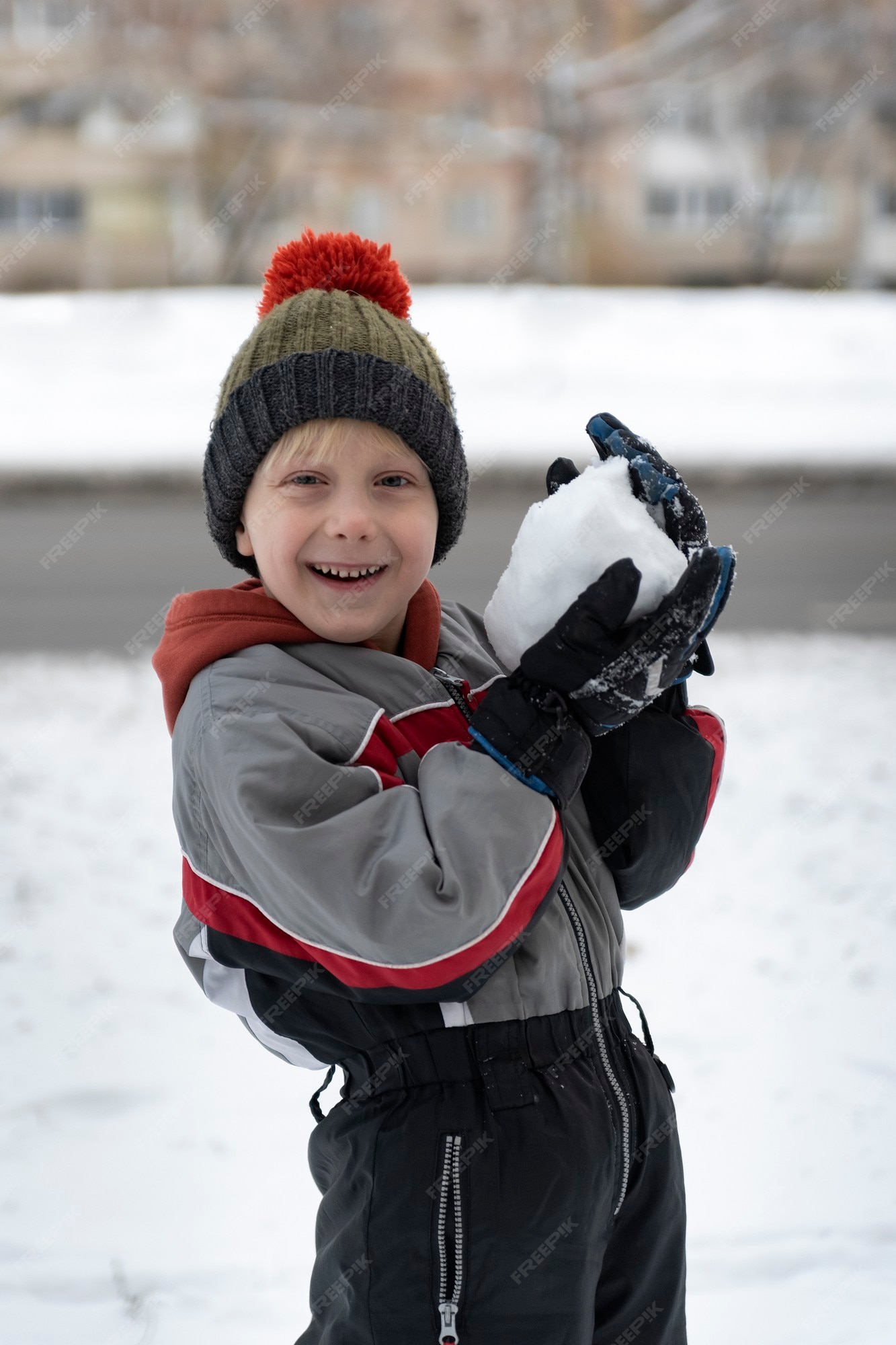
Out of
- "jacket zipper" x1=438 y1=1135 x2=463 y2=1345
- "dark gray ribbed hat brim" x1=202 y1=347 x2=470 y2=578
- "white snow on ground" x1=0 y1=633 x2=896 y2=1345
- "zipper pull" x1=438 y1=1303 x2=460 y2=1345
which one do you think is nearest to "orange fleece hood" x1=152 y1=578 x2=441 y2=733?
"dark gray ribbed hat brim" x1=202 y1=347 x2=470 y2=578

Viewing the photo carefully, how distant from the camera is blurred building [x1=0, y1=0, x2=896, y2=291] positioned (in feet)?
50.3

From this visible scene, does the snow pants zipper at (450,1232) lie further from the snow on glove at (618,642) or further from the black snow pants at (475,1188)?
the snow on glove at (618,642)

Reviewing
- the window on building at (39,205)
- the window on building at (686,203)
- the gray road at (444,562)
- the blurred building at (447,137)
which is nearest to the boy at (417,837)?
the gray road at (444,562)

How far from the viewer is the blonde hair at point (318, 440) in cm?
128

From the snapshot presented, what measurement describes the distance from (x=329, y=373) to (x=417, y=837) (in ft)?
1.64

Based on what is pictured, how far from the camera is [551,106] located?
15.7 meters

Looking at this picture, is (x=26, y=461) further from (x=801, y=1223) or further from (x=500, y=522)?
(x=801, y=1223)

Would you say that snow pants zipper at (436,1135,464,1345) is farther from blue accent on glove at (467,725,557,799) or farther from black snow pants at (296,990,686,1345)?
blue accent on glove at (467,725,557,799)

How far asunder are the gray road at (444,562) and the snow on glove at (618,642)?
4.82 metres

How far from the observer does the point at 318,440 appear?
128 centimetres

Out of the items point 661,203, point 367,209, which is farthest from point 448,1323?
point 661,203

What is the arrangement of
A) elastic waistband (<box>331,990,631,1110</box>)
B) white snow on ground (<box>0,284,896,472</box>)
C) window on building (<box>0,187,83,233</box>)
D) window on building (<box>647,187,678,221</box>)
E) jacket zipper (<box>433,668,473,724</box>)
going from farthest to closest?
window on building (<box>647,187,678,221</box>)
window on building (<box>0,187,83,233</box>)
white snow on ground (<box>0,284,896,472</box>)
jacket zipper (<box>433,668,473,724</box>)
elastic waistband (<box>331,990,631,1110</box>)

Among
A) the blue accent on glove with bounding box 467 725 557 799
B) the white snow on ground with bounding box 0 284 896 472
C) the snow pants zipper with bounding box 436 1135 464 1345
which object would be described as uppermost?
the blue accent on glove with bounding box 467 725 557 799

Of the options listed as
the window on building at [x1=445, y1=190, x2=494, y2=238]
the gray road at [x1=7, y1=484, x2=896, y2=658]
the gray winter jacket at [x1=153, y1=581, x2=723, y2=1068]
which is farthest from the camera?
the window on building at [x1=445, y1=190, x2=494, y2=238]
